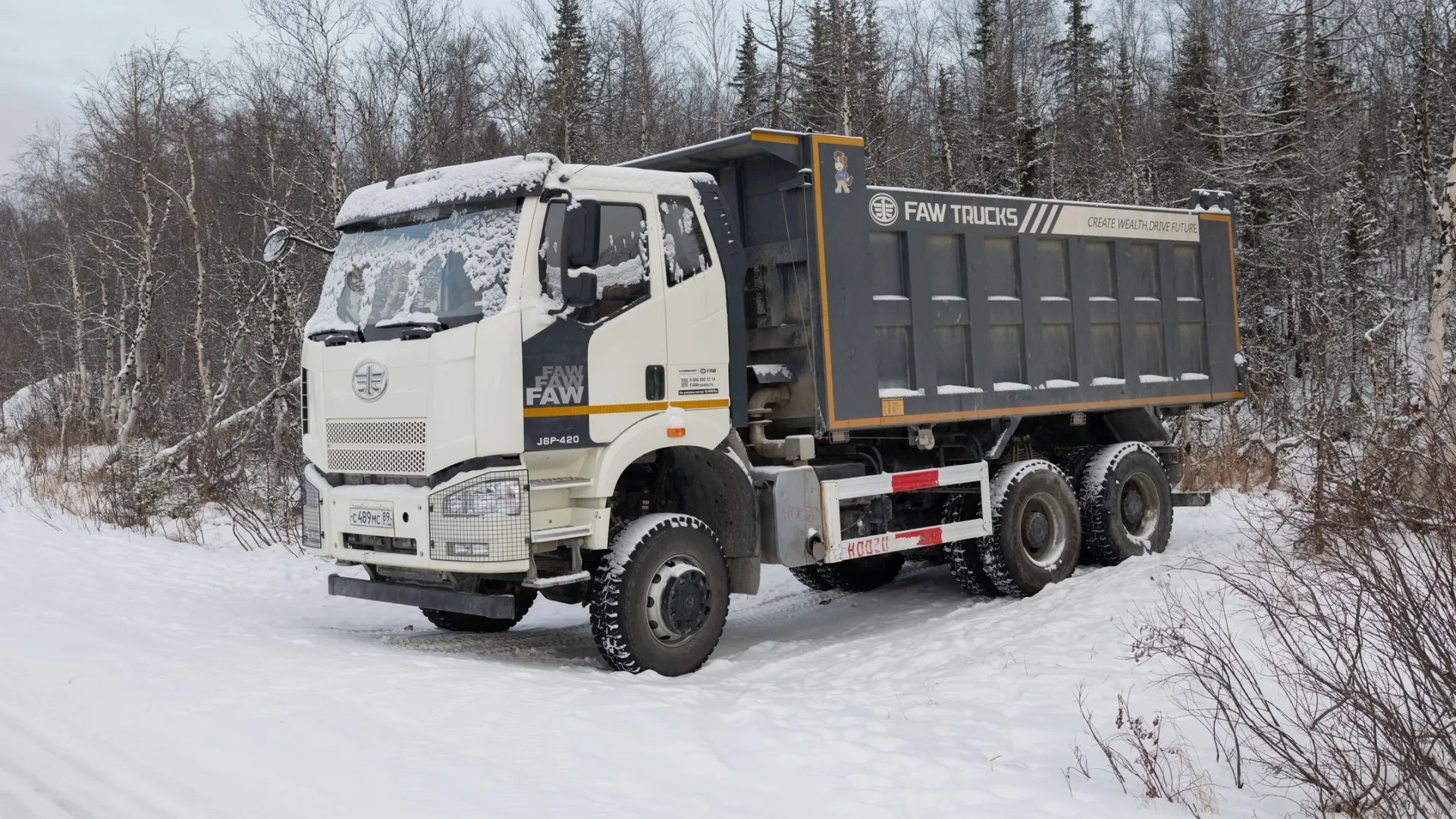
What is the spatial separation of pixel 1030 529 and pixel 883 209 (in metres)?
3.03

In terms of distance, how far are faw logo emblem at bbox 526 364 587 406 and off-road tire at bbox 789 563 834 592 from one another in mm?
4289

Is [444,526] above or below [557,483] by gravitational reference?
below

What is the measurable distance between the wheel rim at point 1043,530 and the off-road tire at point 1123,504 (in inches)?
18.1

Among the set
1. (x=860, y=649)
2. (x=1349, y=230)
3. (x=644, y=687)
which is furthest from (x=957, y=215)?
(x=1349, y=230)

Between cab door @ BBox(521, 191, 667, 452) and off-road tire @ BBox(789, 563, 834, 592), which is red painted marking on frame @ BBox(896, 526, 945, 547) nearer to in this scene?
off-road tire @ BBox(789, 563, 834, 592)

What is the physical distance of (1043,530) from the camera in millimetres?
9672

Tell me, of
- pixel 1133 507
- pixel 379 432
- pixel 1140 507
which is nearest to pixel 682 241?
pixel 379 432

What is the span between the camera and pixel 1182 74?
117 ft

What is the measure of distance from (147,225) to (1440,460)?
905 inches

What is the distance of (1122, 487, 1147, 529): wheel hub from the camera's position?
1041 cm

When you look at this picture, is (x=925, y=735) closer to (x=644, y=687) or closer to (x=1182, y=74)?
(x=644, y=687)

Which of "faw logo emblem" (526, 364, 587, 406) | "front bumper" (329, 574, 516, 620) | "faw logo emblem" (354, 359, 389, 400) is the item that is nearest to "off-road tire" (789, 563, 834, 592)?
"front bumper" (329, 574, 516, 620)

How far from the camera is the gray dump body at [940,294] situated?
789 cm

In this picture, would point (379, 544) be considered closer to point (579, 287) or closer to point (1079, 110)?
point (579, 287)
